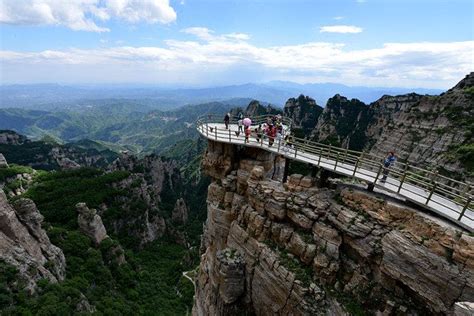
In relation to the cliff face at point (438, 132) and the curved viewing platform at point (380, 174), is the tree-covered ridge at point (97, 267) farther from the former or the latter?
the cliff face at point (438, 132)

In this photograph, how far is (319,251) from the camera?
20.5 meters

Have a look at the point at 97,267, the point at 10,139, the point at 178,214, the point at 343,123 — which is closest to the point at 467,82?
the point at 343,123

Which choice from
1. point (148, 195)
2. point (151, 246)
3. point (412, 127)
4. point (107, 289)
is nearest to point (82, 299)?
point (107, 289)

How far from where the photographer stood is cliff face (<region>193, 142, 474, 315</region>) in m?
15.9

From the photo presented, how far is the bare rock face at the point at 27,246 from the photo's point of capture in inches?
1496

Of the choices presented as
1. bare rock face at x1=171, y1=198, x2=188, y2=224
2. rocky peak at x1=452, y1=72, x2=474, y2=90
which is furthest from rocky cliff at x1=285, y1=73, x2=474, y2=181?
bare rock face at x1=171, y1=198, x2=188, y2=224

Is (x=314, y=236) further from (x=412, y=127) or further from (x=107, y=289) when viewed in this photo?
(x=412, y=127)

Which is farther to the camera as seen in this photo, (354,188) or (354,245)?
(354,188)

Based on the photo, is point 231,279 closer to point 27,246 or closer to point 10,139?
point 27,246

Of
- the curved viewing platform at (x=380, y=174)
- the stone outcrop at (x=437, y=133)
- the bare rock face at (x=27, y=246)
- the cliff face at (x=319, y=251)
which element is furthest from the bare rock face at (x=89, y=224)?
the stone outcrop at (x=437, y=133)

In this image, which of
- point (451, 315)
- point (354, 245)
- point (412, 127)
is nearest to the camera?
point (451, 315)

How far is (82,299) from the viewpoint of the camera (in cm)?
4303

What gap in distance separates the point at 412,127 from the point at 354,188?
74609mm

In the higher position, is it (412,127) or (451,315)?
(451,315)
